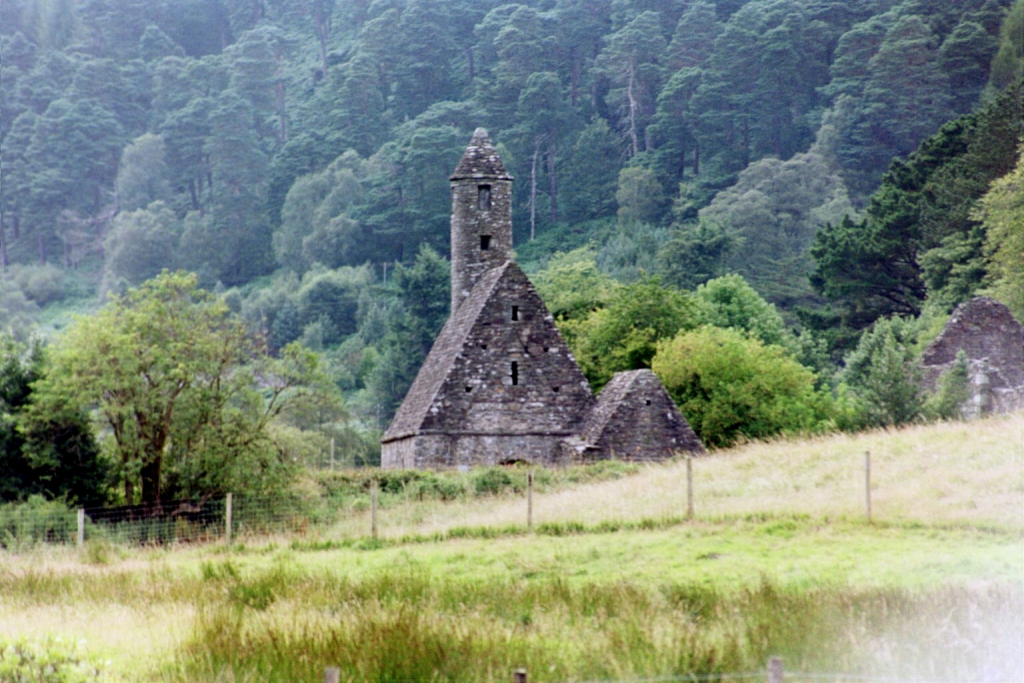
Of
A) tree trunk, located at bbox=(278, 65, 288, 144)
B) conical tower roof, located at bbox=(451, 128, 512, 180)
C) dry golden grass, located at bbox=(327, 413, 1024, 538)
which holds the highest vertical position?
tree trunk, located at bbox=(278, 65, 288, 144)

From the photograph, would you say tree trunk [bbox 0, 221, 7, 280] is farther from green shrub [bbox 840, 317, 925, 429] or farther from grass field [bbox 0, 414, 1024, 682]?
grass field [bbox 0, 414, 1024, 682]

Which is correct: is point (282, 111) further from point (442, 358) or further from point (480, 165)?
point (442, 358)

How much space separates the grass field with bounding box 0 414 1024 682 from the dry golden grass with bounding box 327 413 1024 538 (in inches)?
3.2

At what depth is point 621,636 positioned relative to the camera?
51.9 ft

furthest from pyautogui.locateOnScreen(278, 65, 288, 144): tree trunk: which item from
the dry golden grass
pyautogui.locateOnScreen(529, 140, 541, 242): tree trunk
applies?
the dry golden grass

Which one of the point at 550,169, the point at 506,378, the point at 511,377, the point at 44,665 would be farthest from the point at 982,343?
the point at 550,169

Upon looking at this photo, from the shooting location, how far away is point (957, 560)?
2106cm

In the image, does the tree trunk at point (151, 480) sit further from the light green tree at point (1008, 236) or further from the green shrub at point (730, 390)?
the light green tree at point (1008, 236)

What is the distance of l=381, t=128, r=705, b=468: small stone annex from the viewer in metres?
37.7

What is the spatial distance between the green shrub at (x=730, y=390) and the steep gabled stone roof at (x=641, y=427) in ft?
13.1

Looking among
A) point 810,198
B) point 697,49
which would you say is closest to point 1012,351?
point 810,198

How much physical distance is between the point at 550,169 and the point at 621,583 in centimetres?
9852

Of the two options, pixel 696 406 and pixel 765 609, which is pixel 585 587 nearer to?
pixel 765 609

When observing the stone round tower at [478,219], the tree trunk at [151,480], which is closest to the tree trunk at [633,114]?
the stone round tower at [478,219]
